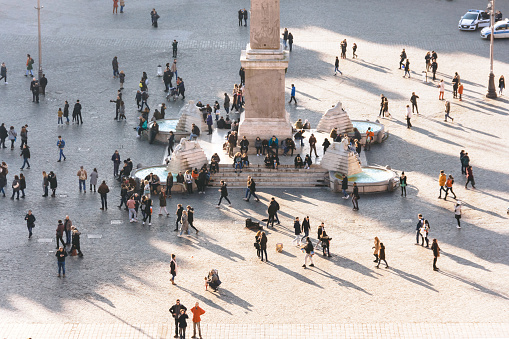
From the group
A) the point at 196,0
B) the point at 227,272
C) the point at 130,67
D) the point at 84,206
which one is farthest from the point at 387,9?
the point at 227,272

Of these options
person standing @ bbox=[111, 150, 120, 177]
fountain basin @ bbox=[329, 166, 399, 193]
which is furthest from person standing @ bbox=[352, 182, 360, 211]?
person standing @ bbox=[111, 150, 120, 177]

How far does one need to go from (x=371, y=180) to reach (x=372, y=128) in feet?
26.7

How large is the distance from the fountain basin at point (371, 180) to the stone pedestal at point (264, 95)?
4166 millimetres

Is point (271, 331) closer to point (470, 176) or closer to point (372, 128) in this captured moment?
point (470, 176)

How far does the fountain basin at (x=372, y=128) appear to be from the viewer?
180 ft

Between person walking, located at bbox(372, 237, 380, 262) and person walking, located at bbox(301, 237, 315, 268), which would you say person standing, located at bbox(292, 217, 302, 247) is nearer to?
person walking, located at bbox(301, 237, 315, 268)

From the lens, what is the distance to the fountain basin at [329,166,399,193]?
155 feet

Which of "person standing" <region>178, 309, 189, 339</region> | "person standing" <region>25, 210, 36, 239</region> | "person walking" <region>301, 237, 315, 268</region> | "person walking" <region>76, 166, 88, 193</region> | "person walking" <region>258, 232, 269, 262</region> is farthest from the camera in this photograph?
"person walking" <region>76, 166, 88, 193</region>

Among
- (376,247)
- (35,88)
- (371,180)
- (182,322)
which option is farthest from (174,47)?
(182,322)

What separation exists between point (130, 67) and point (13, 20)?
14639 mm

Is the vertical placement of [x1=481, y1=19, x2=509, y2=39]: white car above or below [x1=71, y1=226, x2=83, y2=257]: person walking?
above

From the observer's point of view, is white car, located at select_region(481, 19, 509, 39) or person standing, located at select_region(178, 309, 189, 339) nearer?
person standing, located at select_region(178, 309, 189, 339)

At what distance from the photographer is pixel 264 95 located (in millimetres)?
50969

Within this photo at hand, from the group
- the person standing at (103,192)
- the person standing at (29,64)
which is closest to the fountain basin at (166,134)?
the person standing at (103,192)
